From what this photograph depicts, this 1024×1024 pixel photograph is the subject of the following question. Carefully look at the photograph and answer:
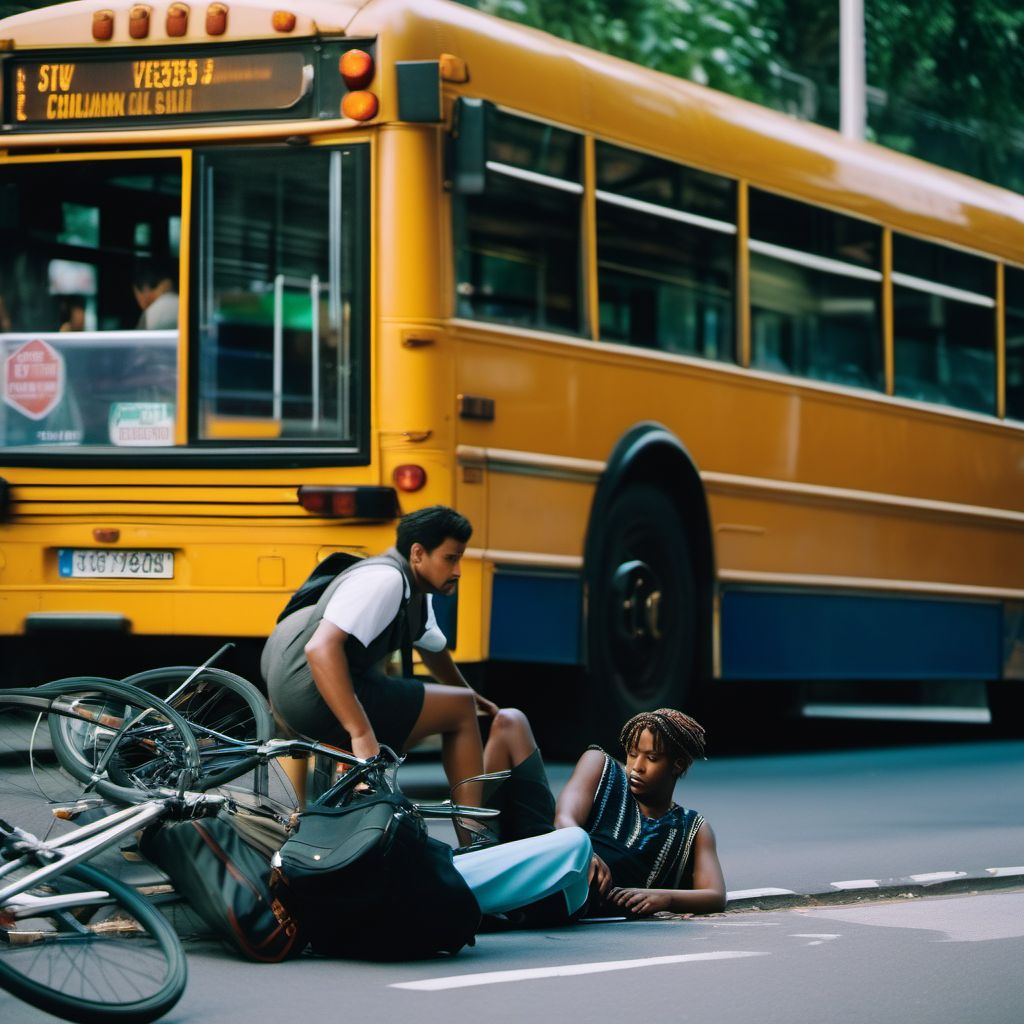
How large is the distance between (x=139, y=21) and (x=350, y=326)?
156 centimetres

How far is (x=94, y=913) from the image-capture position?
17.1ft

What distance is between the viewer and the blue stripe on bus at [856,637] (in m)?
12.4

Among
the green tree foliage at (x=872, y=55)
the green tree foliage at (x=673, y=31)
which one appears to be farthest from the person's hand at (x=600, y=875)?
the green tree foliage at (x=872, y=55)

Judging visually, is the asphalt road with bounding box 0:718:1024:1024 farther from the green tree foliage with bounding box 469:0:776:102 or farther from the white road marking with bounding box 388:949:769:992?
the green tree foliage with bounding box 469:0:776:102

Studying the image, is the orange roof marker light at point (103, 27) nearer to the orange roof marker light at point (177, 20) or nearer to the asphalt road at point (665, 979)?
the orange roof marker light at point (177, 20)

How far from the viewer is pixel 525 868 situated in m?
6.36

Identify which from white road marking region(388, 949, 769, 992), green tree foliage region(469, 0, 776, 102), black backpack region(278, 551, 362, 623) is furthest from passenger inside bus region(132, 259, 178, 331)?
green tree foliage region(469, 0, 776, 102)

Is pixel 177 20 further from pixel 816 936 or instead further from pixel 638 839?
pixel 816 936

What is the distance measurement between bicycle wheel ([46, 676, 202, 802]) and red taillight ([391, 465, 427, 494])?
12.6ft

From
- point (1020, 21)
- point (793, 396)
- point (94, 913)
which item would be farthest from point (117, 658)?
point (1020, 21)

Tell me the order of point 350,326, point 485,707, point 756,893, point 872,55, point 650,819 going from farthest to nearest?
point 872,55
point 350,326
point 485,707
point 756,893
point 650,819

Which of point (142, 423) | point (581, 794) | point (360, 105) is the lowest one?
point (581, 794)

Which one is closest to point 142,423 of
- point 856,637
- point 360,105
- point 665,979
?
point 360,105

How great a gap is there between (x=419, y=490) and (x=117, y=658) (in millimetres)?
1750
